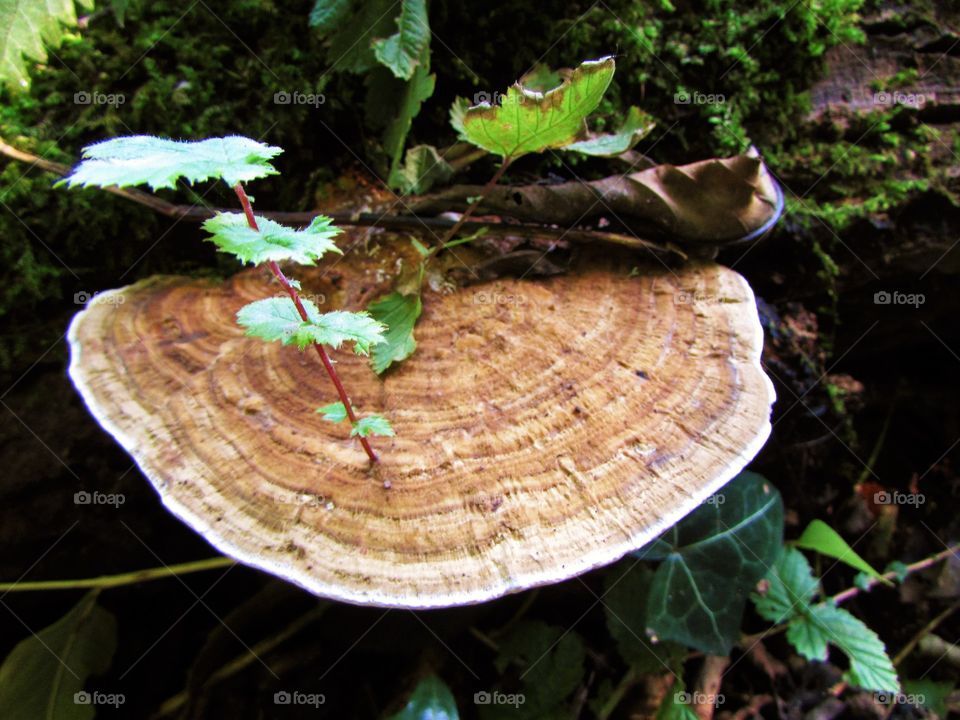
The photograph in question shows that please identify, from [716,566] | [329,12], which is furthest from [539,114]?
[716,566]

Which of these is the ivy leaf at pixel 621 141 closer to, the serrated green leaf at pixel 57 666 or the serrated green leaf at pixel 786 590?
the serrated green leaf at pixel 786 590

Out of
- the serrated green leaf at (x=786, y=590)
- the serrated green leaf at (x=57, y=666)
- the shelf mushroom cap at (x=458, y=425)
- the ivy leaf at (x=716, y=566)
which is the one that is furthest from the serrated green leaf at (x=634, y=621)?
the serrated green leaf at (x=57, y=666)

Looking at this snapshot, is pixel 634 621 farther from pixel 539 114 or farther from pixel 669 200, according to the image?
pixel 539 114

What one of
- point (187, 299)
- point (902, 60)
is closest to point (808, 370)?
point (902, 60)

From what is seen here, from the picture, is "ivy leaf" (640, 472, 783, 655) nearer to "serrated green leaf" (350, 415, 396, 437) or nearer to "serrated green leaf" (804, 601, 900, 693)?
"serrated green leaf" (804, 601, 900, 693)

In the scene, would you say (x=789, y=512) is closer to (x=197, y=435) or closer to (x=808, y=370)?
(x=808, y=370)

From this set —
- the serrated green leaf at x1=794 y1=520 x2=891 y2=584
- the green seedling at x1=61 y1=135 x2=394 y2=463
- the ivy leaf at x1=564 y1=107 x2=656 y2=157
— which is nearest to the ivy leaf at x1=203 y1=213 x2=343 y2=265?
the green seedling at x1=61 y1=135 x2=394 y2=463
